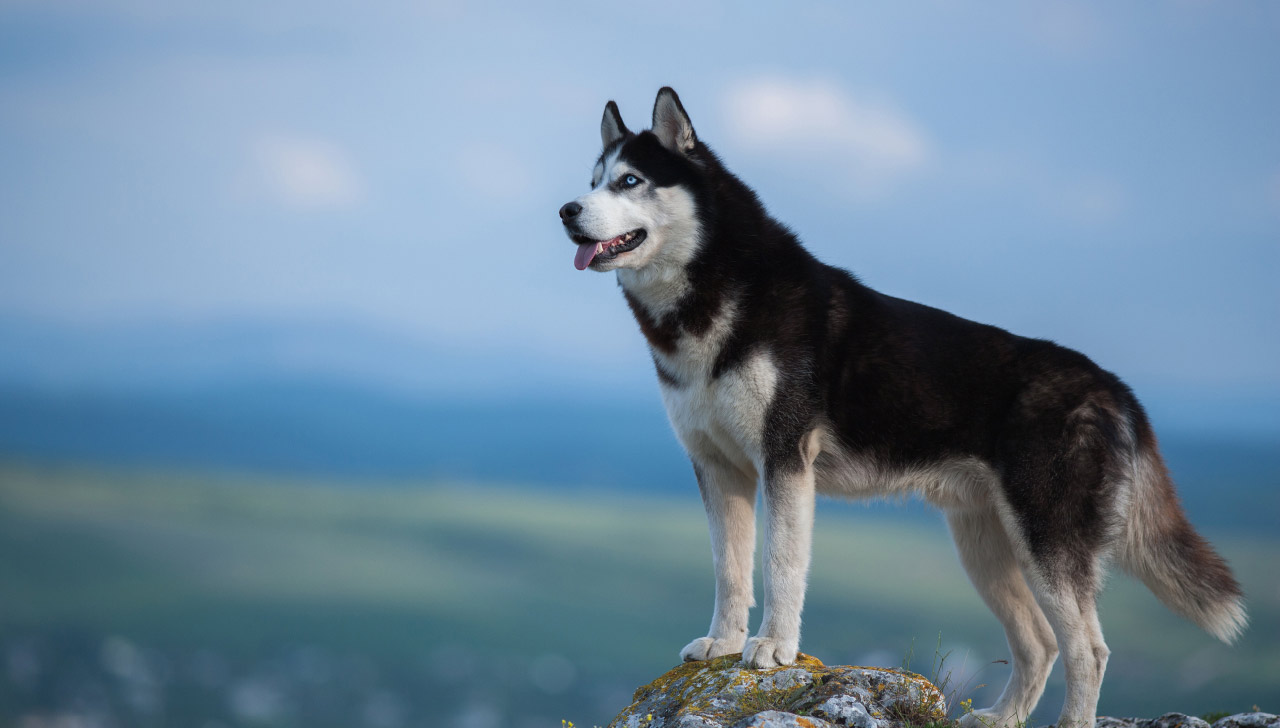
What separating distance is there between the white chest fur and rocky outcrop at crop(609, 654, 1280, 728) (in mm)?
1215

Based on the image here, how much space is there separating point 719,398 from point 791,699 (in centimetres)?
175

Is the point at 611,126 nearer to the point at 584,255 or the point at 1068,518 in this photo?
the point at 584,255

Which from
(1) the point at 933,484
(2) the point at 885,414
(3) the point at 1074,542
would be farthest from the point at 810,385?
(3) the point at 1074,542

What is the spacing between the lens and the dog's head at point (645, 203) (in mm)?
6215

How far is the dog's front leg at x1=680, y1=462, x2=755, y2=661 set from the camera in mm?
6570

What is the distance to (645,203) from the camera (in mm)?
6352

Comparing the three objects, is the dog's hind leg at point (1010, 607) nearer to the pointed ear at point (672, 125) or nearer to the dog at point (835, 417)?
the dog at point (835, 417)

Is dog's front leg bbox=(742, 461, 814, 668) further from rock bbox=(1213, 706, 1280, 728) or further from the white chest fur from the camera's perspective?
rock bbox=(1213, 706, 1280, 728)

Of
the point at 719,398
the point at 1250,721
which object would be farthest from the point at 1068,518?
the point at 719,398

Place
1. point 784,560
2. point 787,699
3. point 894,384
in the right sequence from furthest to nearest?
point 894,384
point 784,560
point 787,699

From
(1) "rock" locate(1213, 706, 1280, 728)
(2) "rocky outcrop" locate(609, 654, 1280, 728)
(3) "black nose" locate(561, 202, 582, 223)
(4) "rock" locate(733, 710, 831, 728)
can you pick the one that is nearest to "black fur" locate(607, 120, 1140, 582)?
(3) "black nose" locate(561, 202, 582, 223)

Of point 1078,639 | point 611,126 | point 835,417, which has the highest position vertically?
point 611,126

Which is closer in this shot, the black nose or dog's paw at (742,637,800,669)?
dog's paw at (742,637,800,669)

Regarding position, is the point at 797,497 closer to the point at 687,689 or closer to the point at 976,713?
the point at 687,689
